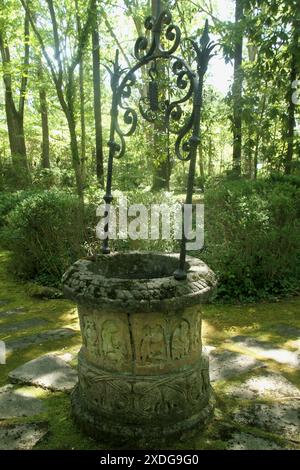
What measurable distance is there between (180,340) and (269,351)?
1521 mm

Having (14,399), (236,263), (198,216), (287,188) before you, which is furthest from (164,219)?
(14,399)

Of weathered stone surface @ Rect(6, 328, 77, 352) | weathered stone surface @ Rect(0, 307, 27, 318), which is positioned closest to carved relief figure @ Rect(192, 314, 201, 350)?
weathered stone surface @ Rect(6, 328, 77, 352)

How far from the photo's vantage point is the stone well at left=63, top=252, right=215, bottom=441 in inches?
89.9

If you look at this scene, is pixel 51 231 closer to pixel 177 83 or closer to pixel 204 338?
pixel 204 338

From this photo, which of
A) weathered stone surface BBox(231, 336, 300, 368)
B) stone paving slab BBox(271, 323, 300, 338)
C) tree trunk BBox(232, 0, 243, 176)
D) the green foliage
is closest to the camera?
weathered stone surface BBox(231, 336, 300, 368)

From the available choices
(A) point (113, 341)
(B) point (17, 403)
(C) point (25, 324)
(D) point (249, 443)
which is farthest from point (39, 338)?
(D) point (249, 443)

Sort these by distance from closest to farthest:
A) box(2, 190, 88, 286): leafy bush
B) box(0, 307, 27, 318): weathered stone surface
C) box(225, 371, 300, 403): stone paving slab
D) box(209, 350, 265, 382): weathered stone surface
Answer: box(225, 371, 300, 403): stone paving slab < box(209, 350, 265, 382): weathered stone surface < box(0, 307, 27, 318): weathered stone surface < box(2, 190, 88, 286): leafy bush

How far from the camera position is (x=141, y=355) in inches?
94.0

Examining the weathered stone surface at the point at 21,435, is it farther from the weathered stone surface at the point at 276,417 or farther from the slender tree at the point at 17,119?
the slender tree at the point at 17,119

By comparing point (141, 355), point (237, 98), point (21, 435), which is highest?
point (237, 98)

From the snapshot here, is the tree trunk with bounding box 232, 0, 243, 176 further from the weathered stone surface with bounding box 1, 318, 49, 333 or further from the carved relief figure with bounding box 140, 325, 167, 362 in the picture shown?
the carved relief figure with bounding box 140, 325, 167, 362

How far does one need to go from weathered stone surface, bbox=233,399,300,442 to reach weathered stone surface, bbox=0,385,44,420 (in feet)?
4.47

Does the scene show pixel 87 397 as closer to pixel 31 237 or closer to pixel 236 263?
pixel 236 263

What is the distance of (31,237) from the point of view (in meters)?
5.82
